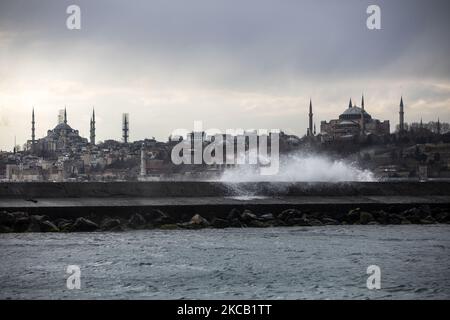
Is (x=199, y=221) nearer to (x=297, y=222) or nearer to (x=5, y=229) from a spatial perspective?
(x=297, y=222)

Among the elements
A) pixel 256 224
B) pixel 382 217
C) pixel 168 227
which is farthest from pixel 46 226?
pixel 382 217

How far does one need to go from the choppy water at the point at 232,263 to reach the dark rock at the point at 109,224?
30cm

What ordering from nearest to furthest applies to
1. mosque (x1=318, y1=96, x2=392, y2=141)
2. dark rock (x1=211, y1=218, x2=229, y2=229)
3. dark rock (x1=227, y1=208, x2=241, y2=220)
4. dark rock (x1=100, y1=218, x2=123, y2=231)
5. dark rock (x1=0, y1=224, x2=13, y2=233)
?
1. dark rock (x1=0, y1=224, x2=13, y2=233)
2. dark rock (x1=100, y1=218, x2=123, y2=231)
3. dark rock (x1=211, y1=218, x2=229, y2=229)
4. dark rock (x1=227, y1=208, x2=241, y2=220)
5. mosque (x1=318, y1=96, x2=392, y2=141)

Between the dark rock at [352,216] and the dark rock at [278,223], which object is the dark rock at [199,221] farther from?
the dark rock at [352,216]

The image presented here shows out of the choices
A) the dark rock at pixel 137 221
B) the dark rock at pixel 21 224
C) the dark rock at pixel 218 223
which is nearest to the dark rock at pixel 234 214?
the dark rock at pixel 218 223

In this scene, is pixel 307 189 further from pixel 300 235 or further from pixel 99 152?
pixel 99 152

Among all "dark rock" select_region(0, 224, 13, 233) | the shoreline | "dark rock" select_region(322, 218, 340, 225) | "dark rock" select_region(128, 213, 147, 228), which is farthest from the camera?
"dark rock" select_region(322, 218, 340, 225)

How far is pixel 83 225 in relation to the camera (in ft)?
36.0

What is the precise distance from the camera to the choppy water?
6.57 meters

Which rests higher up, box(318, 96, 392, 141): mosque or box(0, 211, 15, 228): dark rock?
box(318, 96, 392, 141): mosque

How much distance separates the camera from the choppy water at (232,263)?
6566 millimetres

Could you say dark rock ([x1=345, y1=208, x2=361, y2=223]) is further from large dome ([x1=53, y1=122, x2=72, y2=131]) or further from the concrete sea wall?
large dome ([x1=53, y1=122, x2=72, y2=131])

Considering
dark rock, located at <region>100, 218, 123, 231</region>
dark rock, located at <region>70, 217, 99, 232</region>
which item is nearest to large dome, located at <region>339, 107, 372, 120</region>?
dark rock, located at <region>100, 218, 123, 231</region>

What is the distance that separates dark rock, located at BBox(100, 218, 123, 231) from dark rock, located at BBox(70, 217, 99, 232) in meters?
0.12
